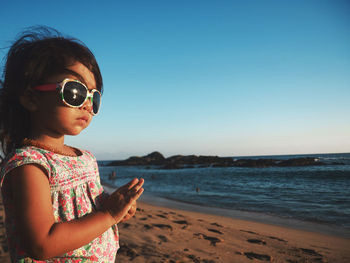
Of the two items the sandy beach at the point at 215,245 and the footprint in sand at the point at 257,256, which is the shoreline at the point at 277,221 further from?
the footprint in sand at the point at 257,256

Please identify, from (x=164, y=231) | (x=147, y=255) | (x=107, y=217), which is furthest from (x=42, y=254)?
(x=164, y=231)

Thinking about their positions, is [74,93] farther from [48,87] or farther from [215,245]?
[215,245]

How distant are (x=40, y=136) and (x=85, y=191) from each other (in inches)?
15.4

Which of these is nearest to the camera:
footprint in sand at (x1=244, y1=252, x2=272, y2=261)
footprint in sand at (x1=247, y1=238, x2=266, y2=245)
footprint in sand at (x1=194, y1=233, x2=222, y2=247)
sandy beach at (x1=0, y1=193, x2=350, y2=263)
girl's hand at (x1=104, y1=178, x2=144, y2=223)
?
girl's hand at (x1=104, y1=178, x2=144, y2=223)

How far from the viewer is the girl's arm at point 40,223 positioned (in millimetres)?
840

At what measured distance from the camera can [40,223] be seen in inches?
33.5

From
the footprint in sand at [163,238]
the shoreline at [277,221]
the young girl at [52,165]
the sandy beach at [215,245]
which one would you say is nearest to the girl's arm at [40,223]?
the young girl at [52,165]

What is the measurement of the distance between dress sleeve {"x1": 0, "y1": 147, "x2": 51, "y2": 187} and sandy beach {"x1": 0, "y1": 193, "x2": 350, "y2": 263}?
2.83 meters

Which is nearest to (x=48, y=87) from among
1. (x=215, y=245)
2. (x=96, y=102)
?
(x=96, y=102)

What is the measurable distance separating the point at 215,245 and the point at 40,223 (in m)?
4.00

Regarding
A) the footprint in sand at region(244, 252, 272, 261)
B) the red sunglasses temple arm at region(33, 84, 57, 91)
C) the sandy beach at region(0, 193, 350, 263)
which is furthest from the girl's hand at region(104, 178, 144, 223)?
the footprint in sand at region(244, 252, 272, 261)

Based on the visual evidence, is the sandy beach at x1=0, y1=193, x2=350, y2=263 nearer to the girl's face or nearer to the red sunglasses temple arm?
the girl's face

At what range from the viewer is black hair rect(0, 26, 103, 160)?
112 cm

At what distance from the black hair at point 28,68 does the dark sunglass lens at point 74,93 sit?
0.08 m
